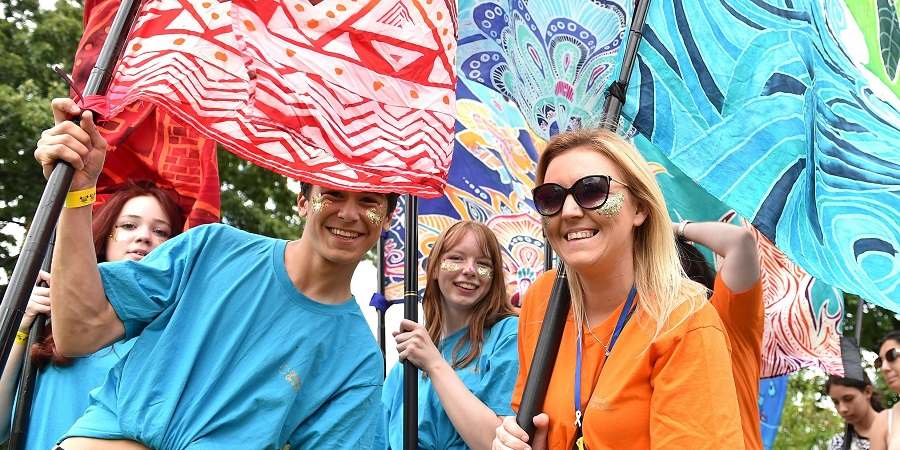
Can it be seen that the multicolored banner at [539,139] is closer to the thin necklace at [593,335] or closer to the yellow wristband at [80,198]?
the thin necklace at [593,335]

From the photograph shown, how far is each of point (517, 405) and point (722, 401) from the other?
807mm

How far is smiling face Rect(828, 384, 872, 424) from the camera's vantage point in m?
6.59

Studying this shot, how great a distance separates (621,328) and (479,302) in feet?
6.52

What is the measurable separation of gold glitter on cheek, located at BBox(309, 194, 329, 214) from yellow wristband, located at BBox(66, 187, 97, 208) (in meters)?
0.85

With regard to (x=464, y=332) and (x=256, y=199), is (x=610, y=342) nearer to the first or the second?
(x=464, y=332)

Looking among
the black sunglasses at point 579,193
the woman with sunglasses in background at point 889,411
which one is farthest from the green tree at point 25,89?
the black sunglasses at point 579,193

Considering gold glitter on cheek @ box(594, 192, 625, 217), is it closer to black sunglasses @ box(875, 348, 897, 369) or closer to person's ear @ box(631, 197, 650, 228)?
person's ear @ box(631, 197, 650, 228)

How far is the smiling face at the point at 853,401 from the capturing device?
6.59 metres

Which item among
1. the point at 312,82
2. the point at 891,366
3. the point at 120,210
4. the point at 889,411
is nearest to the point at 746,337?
the point at 312,82

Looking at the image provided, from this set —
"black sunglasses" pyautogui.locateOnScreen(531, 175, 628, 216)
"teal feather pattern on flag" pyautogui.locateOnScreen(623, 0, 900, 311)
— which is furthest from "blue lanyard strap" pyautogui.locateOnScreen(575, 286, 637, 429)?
"teal feather pattern on flag" pyautogui.locateOnScreen(623, 0, 900, 311)

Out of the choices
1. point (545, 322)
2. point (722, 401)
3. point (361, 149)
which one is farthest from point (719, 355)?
point (361, 149)

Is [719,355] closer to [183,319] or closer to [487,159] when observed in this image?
[183,319]

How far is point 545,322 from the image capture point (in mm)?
3166

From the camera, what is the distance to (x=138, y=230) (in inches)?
169
